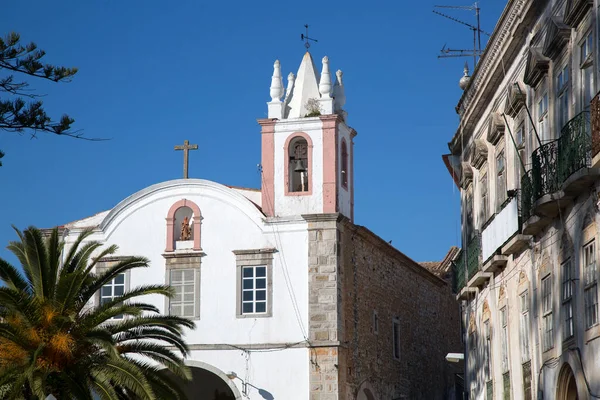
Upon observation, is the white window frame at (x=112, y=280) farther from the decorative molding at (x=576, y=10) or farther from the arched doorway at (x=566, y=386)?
the decorative molding at (x=576, y=10)

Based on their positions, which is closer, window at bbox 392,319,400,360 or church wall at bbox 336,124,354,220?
church wall at bbox 336,124,354,220

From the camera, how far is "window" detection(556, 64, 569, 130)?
18.0 m

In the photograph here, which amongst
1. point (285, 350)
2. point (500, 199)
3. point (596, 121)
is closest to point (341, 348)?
point (285, 350)

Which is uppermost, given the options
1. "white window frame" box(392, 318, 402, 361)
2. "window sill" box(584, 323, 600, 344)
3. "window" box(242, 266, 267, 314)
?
"window" box(242, 266, 267, 314)

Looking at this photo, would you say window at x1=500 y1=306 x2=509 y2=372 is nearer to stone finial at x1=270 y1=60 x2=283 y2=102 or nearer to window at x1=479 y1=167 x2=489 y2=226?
window at x1=479 y1=167 x2=489 y2=226

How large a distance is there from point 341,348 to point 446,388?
1162 cm

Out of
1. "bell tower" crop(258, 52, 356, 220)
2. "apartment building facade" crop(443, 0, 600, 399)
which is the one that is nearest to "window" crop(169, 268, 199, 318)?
"bell tower" crop(258, 52, 356, 220)

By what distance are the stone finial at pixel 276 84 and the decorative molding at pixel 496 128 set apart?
1119 cm

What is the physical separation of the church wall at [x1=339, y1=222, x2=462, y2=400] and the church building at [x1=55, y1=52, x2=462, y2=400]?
0.32 feet

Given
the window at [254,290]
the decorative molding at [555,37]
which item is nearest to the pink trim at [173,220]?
the window at [254,290]

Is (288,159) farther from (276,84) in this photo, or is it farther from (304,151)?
(276,84)

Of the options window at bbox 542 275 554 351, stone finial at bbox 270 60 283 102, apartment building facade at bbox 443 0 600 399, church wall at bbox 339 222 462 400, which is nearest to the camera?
apartment building facade at bbox 443 0 600 399

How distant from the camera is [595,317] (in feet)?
53.1

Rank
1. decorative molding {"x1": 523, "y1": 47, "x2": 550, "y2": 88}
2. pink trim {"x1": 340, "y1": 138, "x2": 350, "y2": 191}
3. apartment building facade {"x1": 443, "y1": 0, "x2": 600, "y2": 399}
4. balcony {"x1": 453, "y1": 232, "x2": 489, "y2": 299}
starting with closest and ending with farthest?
1. apartment building facade {"x1": 443, "y1": 0, "x2": 600, "y2": 399}
2. decorative molding {"x1": 523, "y1": 47, "x2": 550, "y2": 88}
3. balcony {"x1": 453, "y1": 232, "x2": 489, "y2": 299}
4. pink trim {"x1": 340, "y1": 138, "x2": 350, "y2": 191}
